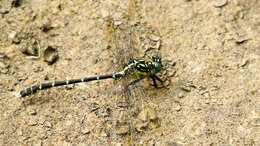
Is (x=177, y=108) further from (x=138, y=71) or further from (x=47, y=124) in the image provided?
(x=47, y=124)

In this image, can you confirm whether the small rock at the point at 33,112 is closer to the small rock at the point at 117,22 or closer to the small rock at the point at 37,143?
the small rock at the point at 37,143

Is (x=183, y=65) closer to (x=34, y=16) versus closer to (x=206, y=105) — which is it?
(x=206, y=105)

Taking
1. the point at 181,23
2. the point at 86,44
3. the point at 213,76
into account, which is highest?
the point at 181,23

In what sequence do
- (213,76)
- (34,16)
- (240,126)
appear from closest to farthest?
(240,126)
(213,76)
(34,16)

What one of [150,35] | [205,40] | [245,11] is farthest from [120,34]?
[245,11]

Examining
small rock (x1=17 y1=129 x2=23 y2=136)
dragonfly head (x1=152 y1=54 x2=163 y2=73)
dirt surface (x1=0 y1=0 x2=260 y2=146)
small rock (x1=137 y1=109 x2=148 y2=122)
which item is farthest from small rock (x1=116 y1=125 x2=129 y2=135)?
small rock (x1=17 y1=129 x2=23 y2=136)

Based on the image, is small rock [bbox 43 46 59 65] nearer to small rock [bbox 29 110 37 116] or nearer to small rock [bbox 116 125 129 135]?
small rock [bbox 29 110 37 116]

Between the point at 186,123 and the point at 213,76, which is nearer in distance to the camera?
the point at 186,123

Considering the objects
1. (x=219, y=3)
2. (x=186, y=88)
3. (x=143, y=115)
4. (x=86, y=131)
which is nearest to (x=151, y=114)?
(x=143, y=115)
